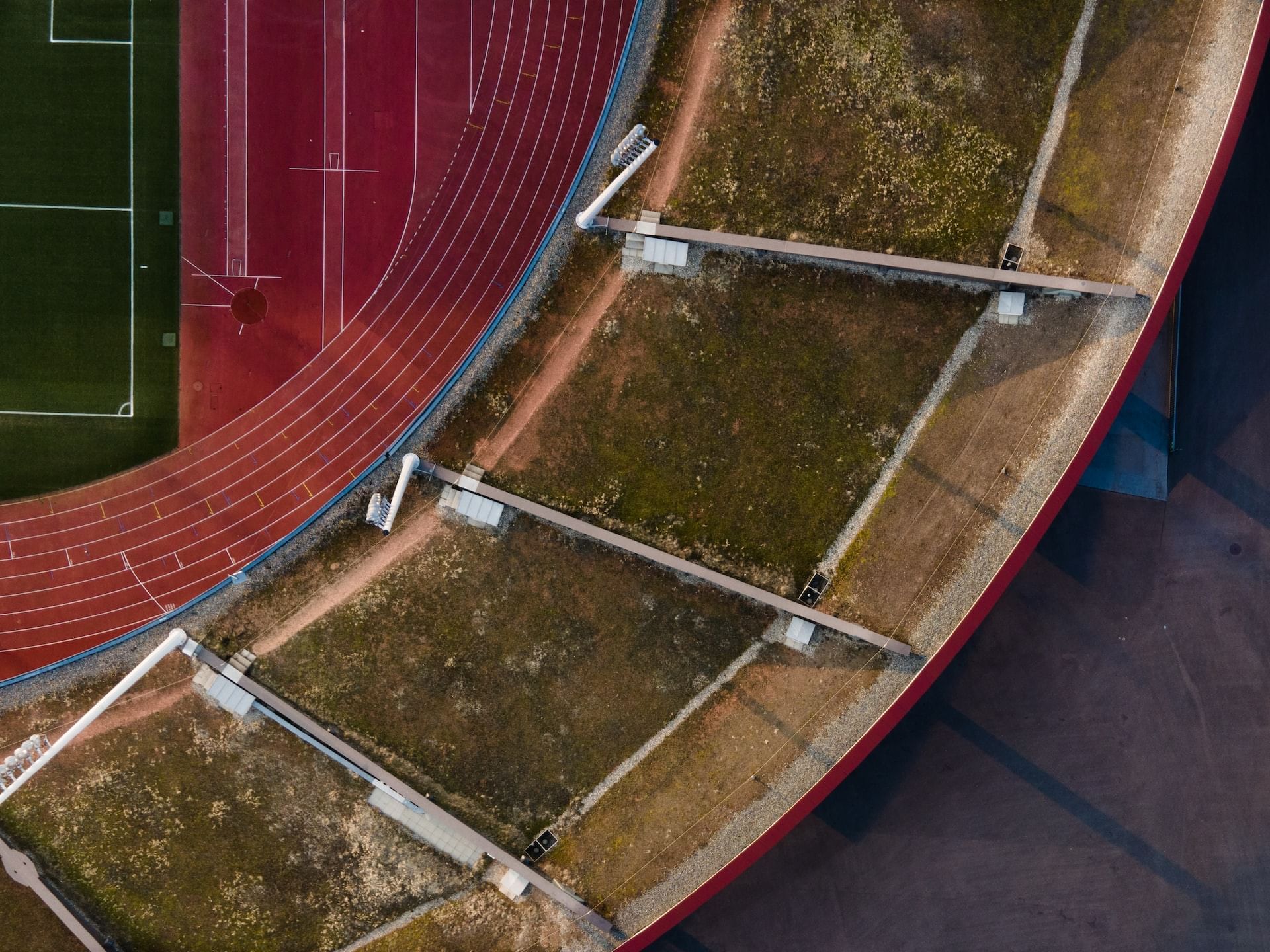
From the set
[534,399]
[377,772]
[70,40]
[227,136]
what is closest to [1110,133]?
[534,399]

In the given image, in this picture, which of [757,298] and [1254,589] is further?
[1254,589]

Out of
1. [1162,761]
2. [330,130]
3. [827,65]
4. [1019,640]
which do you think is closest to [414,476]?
[330,130]

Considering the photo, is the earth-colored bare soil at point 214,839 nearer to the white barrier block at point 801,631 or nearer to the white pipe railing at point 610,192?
the white barrier block at point 801,631

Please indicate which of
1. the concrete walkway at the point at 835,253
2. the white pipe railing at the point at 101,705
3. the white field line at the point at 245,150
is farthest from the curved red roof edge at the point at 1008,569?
the white field line at the point at 245,150

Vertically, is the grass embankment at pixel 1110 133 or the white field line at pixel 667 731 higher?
the grass embankment at pixel 1110 133

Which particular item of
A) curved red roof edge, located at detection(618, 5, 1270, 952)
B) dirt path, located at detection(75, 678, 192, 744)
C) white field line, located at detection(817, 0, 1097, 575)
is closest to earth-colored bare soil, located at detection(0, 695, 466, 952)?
dirt path, located at detection(75, 678, 192, 744)

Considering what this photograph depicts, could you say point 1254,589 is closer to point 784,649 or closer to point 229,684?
point 784,649
